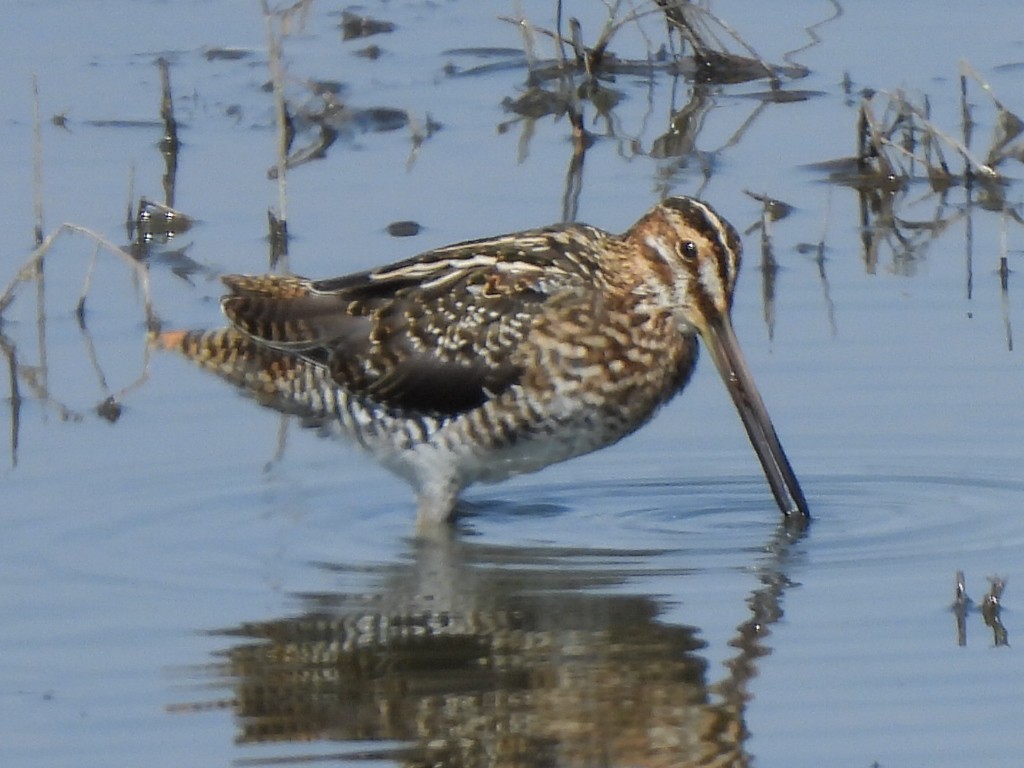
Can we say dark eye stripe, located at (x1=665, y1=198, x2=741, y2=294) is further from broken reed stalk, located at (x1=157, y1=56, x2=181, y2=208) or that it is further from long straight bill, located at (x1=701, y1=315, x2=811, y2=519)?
broken reed stalk, located at (x1=157, y1=56, x2=181, y2=208)

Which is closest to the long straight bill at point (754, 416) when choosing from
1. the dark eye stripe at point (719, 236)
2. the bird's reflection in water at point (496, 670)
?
the dark eye stripe at point (719, 236)

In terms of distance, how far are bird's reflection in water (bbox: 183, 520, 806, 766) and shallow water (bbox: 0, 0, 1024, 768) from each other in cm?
1

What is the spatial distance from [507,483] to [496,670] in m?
1.84

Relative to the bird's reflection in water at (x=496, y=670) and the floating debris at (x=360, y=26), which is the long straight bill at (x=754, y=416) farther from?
the floating debris at (x=360, y=26)

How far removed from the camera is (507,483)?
803 cm

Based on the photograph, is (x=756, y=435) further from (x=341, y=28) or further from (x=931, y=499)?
(x=341, y=28)

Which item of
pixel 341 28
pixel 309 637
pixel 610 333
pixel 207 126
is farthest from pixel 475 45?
pixel 309 637

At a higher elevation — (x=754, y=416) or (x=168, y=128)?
(x=168, y=128)

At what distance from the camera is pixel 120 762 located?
5.68 m

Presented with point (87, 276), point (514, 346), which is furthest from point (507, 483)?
point (87, 276)

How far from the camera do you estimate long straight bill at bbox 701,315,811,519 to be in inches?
289

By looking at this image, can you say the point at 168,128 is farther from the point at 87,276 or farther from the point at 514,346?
the point at 514,346

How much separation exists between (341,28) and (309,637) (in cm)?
602

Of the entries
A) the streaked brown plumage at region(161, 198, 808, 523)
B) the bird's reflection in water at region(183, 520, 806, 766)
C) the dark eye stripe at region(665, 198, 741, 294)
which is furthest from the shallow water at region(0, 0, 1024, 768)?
the dark eye stripe at region(665, 198, 741, 294)
